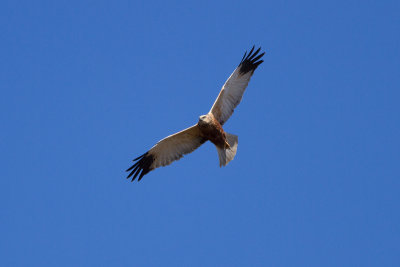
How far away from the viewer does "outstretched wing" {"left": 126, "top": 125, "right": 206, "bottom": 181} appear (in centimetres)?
977

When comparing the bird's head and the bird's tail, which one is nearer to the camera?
the bird's head

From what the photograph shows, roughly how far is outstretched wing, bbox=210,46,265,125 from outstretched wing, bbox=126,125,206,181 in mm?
608

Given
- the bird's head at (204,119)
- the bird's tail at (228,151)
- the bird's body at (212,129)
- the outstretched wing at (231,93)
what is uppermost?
the outstretched wing at (231,93)

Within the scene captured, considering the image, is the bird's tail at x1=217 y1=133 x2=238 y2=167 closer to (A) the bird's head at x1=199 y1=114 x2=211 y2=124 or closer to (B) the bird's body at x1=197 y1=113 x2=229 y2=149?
(B) the bird's body at x1=197 y1=113 x2=229 y2=149

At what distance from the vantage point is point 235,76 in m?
9.91

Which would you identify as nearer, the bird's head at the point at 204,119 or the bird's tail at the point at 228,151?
the bird's head at the point at 204,119

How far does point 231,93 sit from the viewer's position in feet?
32.4

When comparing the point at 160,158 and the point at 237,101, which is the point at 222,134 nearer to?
the point at 237,101

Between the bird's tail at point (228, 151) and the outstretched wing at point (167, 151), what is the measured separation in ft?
1.96

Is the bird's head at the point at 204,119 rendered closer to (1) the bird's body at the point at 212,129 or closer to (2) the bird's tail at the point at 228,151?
(1) the bird's body at the point at 212,129

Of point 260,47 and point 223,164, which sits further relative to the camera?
point 260,47

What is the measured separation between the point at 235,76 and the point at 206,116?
120 centimetres

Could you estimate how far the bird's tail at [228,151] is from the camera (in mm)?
9344

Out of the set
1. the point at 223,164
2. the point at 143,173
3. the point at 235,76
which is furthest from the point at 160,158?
the point at 235,76
